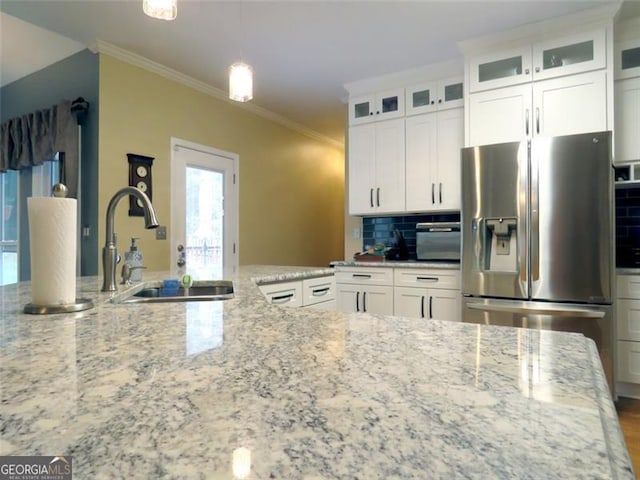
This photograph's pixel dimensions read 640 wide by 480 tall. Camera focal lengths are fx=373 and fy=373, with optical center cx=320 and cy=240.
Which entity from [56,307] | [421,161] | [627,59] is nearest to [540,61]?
[627,59]

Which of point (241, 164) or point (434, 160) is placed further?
point (241, 164)

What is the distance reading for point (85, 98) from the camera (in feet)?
9.90

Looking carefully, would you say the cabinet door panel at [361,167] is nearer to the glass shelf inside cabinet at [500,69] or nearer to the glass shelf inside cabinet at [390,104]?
the glass shelf inside cabinet at [390,104]

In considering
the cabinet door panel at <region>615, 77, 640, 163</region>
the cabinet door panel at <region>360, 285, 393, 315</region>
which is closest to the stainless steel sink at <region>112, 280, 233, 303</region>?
the cabinet door panel at <region>360, 285, 393, 315</region>

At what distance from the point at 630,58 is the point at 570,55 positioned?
443 millimetres

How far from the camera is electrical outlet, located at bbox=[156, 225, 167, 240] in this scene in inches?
128

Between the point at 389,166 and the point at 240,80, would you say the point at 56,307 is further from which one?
the point at 389,166

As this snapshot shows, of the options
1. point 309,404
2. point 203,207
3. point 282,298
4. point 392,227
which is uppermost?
point 203,207

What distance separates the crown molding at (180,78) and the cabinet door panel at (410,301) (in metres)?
2.56

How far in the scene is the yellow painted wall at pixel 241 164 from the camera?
9.80 feet

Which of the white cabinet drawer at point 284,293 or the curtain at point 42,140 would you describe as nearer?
the white cabinet drawer at point 284,293

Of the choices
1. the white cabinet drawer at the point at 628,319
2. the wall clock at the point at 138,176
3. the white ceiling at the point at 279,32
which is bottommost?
the white cabinet drawer at the point at 628,319

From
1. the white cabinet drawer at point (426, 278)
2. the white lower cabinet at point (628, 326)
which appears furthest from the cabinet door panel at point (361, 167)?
the white lower cabinet at point (628, 326)

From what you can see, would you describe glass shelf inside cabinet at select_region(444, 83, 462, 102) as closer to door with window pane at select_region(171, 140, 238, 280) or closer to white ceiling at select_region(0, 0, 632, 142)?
white ceiling at select_region(0, 0, 632, 142)
